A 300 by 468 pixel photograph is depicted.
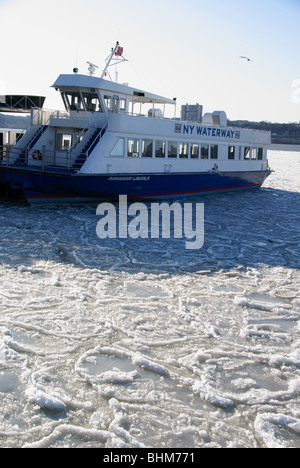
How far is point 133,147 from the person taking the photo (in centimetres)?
1491

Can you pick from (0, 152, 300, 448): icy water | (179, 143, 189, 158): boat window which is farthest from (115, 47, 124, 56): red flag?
(0, 152, 300, 448): icy water

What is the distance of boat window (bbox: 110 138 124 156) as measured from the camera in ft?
46.6

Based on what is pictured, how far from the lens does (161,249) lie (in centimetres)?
943

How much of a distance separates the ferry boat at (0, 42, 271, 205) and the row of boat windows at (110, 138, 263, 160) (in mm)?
31

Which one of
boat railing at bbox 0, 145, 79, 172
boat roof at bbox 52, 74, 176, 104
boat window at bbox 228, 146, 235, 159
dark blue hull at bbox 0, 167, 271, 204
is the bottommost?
dark blue hull at bbox 0, 167, 271, 204

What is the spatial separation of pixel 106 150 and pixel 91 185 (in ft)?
3.84

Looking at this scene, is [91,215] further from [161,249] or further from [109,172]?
[161,249]

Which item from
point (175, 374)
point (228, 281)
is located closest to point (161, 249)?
point (228, 281)

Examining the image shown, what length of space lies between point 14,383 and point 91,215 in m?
8.88

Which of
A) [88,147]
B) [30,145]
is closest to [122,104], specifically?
[88,147]

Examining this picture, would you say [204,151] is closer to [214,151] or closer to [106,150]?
[214,151]

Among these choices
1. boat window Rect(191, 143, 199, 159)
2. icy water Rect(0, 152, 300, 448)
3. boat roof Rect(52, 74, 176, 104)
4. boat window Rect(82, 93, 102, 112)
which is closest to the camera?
icy water Rect(0, 152, 300, 448)

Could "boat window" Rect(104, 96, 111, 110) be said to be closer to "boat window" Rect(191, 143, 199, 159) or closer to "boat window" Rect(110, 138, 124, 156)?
"boat window" Rect(110, 138, 124, 156)

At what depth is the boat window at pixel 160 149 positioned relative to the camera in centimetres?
1587
